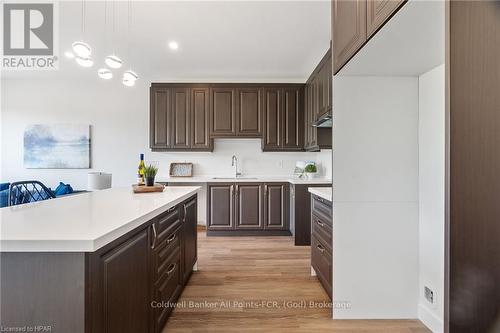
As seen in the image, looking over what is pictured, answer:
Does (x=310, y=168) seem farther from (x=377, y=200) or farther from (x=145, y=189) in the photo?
(x=145, y=189)

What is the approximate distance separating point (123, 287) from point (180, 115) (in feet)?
11.7

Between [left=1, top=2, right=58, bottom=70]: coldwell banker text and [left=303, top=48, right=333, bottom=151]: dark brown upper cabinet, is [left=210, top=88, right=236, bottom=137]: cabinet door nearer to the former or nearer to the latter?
[left=303, top=48, right=333, bottom=151]: dark brown upper cabinet

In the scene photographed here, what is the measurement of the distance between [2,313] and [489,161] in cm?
157

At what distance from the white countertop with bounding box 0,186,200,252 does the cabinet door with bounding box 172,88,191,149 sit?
2849mm

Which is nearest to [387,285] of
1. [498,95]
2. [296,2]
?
[498,95]

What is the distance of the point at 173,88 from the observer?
4.39 m

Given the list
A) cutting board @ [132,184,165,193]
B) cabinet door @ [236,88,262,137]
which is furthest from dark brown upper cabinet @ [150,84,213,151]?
cutting board @ [132,184,165,193]

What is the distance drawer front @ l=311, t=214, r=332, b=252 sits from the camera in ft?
7.00

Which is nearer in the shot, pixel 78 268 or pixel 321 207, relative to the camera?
pixel 78 268

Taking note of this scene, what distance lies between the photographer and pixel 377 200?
1948 mm

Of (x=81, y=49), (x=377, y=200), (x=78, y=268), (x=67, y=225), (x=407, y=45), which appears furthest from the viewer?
(x=81, y=49)

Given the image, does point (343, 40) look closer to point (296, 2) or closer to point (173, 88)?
point (296, 2)

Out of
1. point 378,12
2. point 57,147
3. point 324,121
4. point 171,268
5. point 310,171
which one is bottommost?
point 171,268

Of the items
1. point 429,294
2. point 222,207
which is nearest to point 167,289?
point 429,294
